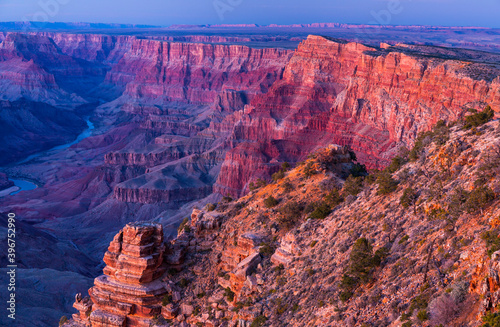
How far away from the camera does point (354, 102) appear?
99625 millimetres

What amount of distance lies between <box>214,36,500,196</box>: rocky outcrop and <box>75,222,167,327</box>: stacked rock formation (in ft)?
130

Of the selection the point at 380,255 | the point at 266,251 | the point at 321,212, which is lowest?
the point at 266,251

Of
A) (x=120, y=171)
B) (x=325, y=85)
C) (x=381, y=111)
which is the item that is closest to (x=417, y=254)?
(x=381, y=111)

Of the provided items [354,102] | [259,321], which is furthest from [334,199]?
[354,102]

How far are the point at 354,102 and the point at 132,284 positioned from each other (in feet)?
254

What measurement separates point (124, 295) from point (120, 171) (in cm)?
11133

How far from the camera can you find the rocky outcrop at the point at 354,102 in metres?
73.8

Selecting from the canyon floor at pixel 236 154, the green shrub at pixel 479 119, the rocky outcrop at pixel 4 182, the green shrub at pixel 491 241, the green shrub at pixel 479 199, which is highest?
the green shrub at pixel 479 119

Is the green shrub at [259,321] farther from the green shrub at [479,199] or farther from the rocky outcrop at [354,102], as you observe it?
the rocky outcrop at [354,102]

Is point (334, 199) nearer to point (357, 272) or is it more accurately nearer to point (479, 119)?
point (479, 119)

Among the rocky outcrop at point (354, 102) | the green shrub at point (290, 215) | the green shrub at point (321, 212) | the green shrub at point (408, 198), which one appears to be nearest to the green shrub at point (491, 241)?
the green shrub at point (408, 198)

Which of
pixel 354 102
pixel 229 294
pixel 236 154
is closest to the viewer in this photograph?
pixel 229 294

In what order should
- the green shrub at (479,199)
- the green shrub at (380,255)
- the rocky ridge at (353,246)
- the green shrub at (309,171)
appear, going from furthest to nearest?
the green shrub at (309,171) → the green shrub at (380,255) → the green shrub at (479,199) → the rocky ridge at (353,246)

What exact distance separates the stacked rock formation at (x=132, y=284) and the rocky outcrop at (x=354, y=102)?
39.6 meters
